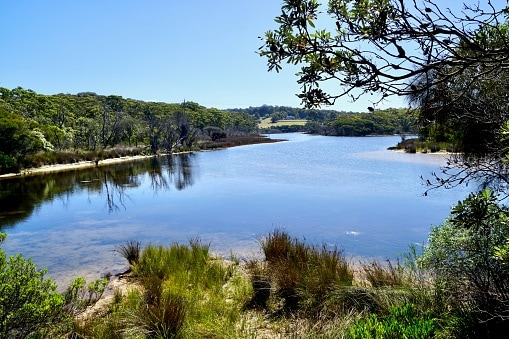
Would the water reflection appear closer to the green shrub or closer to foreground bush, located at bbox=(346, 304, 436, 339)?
the green shrub

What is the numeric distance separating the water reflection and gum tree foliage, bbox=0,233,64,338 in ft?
27.6

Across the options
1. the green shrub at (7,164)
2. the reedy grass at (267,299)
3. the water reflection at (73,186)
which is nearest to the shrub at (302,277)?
the reedy grass at (267,299)

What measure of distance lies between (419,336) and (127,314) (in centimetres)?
287

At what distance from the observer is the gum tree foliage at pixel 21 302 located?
2887mm

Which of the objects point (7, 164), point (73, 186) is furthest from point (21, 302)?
point (7, 164)

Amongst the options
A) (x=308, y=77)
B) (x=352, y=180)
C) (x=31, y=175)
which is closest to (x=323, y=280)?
(x=308, y=77)

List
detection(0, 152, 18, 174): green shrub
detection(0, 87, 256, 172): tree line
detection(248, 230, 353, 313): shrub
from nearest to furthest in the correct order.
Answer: detection(248, 230, 353, 313): shrub
detection(0, 152, 18, 174): green shrub
detection(0, 87, 256, 172): tree line

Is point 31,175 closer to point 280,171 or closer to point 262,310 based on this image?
point 280,171

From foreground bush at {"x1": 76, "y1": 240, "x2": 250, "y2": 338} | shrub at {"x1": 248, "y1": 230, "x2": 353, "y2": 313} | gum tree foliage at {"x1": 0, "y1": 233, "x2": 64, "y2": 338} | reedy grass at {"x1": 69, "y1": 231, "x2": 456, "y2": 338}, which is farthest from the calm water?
gum tree foliage at {"x1": 0, "y1": 233, "x2": 64, "y2": 338}

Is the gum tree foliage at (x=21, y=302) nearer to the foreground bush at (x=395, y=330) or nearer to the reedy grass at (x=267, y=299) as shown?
the reedy grass at (x=267, y=299)

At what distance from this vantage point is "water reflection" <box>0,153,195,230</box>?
40.8 ft

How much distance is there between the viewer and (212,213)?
11055 millimetres

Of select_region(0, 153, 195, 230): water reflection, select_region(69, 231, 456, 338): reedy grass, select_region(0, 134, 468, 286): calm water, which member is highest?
select_region(69, 231, 456, 338): reedy grass

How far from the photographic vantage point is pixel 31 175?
20.9 meters
